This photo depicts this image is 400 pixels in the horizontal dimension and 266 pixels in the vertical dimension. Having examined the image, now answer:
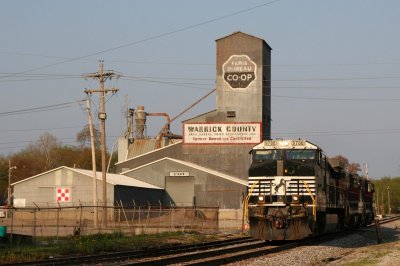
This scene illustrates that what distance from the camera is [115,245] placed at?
30.7m

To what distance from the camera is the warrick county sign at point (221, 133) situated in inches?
3098

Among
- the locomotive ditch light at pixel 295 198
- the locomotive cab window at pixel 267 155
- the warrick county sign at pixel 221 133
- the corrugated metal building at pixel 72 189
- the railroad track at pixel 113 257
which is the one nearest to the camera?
the railroad track at pixel 113 257

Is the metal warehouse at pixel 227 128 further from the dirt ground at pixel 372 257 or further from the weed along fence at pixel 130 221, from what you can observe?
the dirt ground at pixel 372 257

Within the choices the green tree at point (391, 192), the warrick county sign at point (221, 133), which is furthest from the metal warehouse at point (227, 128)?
the green tree at point (391, 192)

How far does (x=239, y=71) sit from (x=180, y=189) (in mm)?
16804

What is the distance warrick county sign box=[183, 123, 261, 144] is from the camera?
78.7m

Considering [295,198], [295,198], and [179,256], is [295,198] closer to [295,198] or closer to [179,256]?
[295,198]

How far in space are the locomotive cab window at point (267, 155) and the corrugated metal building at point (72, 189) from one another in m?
38.7

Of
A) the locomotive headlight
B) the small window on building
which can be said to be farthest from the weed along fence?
the small window on building

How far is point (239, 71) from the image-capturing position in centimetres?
8012

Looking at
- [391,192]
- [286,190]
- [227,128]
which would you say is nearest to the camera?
[286,190]


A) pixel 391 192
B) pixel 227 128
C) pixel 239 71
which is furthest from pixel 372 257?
pixel 391 192

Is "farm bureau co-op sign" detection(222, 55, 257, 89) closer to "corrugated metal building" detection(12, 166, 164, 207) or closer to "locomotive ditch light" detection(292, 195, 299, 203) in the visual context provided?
"corrugated metal building" detection(12, 166, 164, 207)

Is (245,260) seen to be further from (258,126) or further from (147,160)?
(147,160)
